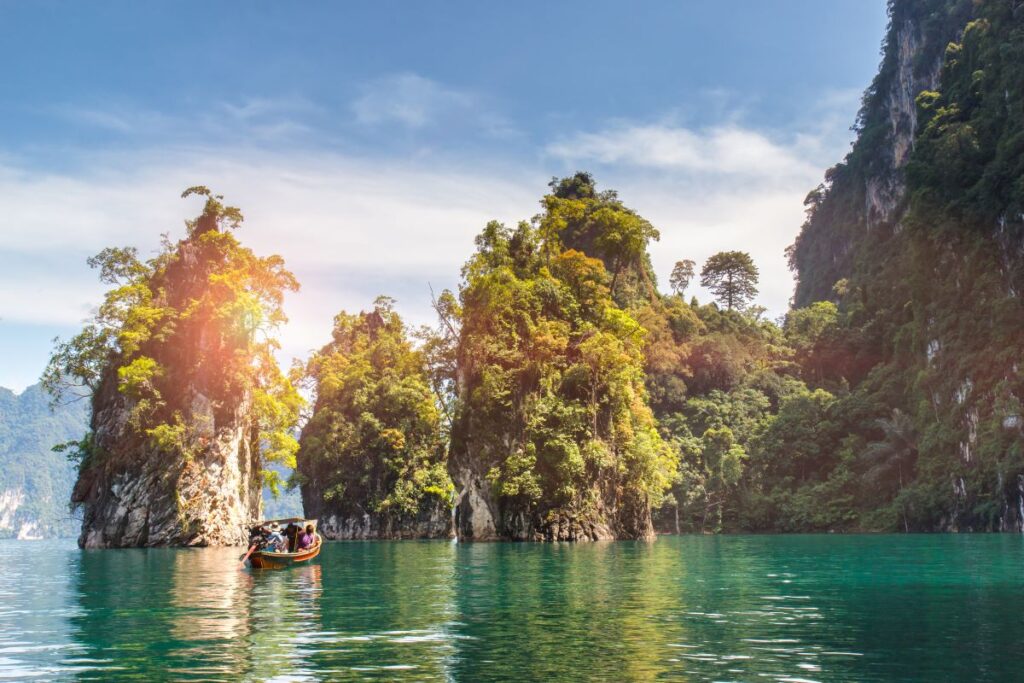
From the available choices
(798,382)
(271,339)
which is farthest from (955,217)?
(271,339)

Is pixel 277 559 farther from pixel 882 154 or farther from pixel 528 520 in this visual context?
pixel 882 154

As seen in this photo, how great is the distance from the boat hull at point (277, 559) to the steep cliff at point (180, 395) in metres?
24.8

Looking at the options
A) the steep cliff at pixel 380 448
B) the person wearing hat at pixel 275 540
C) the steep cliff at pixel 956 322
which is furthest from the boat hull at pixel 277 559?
Result: the steep cliff at pixel 956 322

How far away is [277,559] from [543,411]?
2380cm

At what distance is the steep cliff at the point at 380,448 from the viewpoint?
80375 millimetres

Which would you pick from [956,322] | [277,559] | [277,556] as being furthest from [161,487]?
[956,322]

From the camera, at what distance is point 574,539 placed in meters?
53.8

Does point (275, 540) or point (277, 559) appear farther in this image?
point (275, 540)

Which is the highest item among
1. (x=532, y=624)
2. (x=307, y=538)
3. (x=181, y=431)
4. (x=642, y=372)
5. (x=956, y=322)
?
(x=956, y=322)

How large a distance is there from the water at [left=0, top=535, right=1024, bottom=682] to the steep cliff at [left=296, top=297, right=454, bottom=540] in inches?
1937

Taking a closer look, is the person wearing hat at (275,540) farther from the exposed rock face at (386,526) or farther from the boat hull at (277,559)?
the exposed rock face at (386,526)

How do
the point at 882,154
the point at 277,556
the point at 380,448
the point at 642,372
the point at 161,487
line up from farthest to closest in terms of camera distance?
the point at 882,154 → the point at 380,448 → the point at 642,372 → the point at 161,487 → the point at 277,556

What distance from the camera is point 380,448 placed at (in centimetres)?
8150

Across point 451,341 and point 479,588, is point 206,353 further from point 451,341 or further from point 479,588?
point 479,588
